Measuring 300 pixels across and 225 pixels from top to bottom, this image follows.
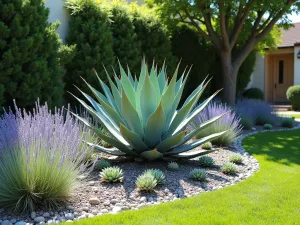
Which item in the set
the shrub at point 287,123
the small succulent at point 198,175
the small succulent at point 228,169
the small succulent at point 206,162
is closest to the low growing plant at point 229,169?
the small succulent at point 228,169

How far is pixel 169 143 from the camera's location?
5.31 meters

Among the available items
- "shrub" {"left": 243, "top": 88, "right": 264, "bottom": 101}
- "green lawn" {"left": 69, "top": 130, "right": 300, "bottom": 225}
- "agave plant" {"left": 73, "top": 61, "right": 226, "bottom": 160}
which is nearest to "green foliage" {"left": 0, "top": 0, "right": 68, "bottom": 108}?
"agave plant" {"left": 73, "top": 61, "right": 226, "bottom": 160}

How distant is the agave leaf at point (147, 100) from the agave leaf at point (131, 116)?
139mm

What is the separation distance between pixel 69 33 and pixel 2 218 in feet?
21.7

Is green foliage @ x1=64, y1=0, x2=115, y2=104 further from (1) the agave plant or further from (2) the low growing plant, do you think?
(2) the low growing plant

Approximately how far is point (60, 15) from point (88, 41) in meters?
1.13

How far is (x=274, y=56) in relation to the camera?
928 inches

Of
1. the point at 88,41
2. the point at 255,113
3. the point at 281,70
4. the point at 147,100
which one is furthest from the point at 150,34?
the point at 281,70

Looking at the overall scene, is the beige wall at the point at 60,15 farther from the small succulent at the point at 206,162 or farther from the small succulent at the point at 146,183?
the small succulent at the point at 146,183

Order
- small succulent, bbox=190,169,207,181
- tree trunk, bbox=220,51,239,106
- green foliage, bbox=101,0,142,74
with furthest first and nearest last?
tree trunk, bbox=220,51,239,106, green foliage, bbox=101,0,142,74, small succulent, bbox=190,169,207,181

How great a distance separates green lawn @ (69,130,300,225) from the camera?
359cm

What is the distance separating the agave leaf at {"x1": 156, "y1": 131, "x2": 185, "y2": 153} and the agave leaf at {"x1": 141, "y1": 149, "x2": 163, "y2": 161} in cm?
12

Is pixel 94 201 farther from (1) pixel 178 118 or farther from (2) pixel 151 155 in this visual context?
(1) pixel 178 118

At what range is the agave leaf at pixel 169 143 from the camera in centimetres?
517
